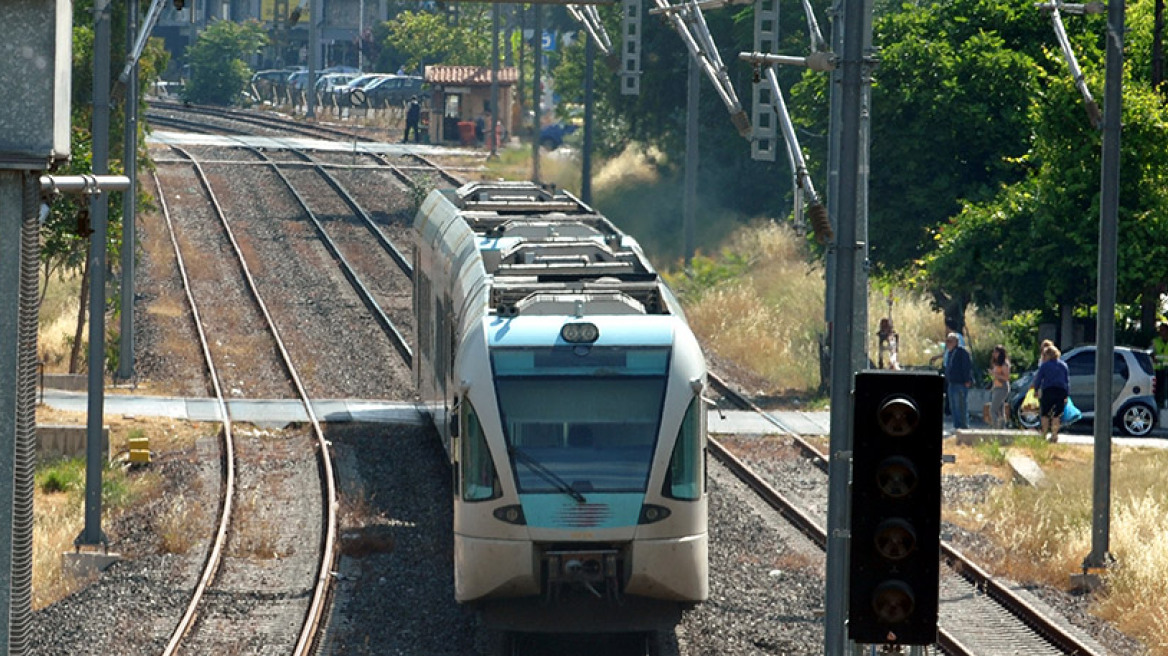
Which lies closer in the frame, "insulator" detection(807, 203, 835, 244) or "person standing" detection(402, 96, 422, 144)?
"insulator" detection(807, 203, 835, 244)

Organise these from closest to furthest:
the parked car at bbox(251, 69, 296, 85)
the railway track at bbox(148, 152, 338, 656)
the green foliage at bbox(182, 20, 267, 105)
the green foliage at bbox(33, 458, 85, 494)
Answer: the railway track at bbox(148, 152, 338, 656)
the green foliage at bbox(33, 458, 85, 494)
the green foliage at bbox(182, 20, 267, 105)
the parked car at bbox(251, 69, 296, 85)

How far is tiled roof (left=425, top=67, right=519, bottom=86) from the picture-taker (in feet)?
200

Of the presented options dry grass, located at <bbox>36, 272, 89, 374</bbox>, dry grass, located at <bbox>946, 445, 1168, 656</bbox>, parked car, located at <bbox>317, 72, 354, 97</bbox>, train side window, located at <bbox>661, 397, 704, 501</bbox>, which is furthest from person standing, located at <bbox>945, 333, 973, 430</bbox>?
parked car, located at <bbox>317, 72, 354, 97</bbox>

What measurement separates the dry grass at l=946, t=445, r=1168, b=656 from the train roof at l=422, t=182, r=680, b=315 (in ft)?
15.2

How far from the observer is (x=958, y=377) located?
2525 cm

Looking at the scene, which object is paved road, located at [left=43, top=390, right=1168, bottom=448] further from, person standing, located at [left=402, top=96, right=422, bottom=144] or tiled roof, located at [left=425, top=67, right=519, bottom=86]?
tiled roof, located at [left=425, top=67, right=519, bottom=86]

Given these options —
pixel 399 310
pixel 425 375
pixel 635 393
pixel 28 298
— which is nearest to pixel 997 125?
pixel 399 310

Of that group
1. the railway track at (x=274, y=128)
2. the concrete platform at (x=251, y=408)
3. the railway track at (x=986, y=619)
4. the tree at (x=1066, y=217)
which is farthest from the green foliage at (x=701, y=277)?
the railway track at (x=986, y=619)

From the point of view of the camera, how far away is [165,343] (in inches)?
1188

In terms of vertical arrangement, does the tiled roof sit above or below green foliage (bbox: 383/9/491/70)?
below

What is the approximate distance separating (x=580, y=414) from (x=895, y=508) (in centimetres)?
638

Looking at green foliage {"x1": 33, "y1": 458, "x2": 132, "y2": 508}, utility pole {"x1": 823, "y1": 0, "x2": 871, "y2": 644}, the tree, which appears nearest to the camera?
utility pole {"x1": 823, "y1": 0, "x2": 871, "y2": 644}

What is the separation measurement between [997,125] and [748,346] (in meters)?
5.56

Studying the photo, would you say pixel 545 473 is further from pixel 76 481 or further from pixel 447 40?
pixel 447 40
